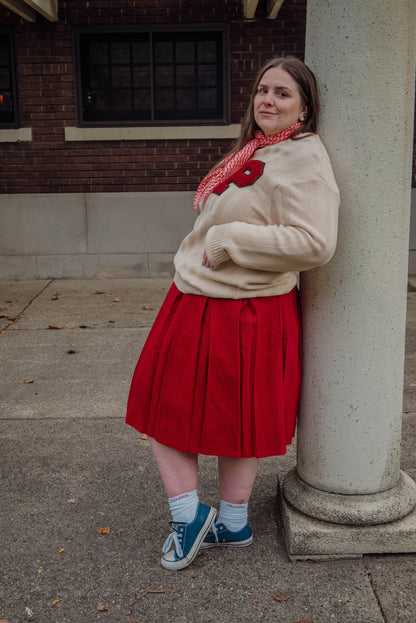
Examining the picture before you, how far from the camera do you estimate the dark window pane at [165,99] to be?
8359 mm

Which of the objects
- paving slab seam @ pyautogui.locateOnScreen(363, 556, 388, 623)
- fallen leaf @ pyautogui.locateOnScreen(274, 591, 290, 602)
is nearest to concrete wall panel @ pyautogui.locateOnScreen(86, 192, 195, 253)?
paving slab seam @ pyautogui.locateOnScreen(363, 556, 388, 623)

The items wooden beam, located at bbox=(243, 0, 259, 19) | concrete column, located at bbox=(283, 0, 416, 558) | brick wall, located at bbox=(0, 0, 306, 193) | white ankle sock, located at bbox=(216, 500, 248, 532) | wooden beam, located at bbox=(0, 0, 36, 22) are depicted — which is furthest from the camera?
brick wall, located at bbox=(0, 0, 306, 193)

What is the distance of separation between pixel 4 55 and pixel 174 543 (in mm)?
7424

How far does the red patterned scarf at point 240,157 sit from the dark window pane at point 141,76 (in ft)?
20.8

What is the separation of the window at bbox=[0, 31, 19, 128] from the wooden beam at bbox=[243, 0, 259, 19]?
2880 mm

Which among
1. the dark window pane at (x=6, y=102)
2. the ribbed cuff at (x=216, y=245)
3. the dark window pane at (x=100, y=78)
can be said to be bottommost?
the ribbed cuff at (x=216, y=245)

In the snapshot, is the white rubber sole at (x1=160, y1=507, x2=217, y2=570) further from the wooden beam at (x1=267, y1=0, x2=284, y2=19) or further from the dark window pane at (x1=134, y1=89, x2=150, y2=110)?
the dark window pane at (x1=134, y1=89, x2=150, y2=110)

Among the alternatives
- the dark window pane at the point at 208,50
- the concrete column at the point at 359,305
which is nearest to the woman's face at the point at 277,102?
the concrete column at the point at 359,305

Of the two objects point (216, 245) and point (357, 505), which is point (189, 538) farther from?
point (216, 245)

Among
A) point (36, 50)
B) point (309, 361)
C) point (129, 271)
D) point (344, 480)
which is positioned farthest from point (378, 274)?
point (36, 50)

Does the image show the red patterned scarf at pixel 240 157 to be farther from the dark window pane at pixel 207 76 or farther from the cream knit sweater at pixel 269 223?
the dark window pane at pixel 207 76

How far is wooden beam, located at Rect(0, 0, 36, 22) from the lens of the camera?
7.32m

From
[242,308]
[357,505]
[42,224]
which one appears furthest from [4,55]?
[357,505]

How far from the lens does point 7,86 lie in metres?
8.38
